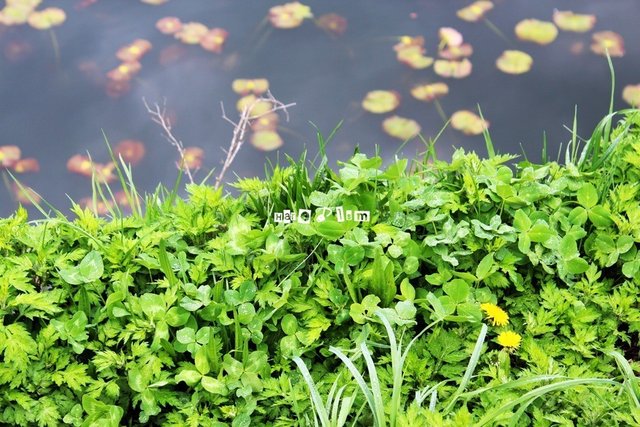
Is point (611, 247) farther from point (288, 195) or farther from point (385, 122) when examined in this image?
Answer: point (385, 122)

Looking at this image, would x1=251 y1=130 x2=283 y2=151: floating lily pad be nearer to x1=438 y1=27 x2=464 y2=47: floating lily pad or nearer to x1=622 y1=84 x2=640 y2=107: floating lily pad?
x1=438 y1=27 x2=464 y2=47: floating lily pad

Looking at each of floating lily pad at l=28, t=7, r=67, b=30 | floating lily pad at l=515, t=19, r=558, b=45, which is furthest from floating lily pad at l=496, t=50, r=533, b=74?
floating lily pad at l=28, t=7, r=67, b=30

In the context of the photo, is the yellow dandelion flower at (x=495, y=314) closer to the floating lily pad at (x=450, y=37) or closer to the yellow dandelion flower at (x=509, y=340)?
the yellow dandelion flower at (x=509, y=340)

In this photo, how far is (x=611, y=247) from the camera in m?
1.66

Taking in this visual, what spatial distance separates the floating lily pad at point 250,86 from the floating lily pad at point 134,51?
0.43m

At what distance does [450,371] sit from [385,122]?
→ 1.58 m

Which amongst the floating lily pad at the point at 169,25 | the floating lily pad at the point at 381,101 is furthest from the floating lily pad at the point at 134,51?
the floating lily pad at the point at 381,101

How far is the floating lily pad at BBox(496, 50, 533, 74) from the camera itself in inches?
116

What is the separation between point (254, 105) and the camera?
9.77ft

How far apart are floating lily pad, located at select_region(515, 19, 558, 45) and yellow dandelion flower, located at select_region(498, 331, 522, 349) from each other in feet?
6.02

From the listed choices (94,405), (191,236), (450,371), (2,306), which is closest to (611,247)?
(450,371)

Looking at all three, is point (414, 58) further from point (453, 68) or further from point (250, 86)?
point (250, 86)

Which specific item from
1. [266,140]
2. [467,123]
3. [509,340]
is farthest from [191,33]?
[509,340]

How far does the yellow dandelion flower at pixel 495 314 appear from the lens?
155 centimetres
